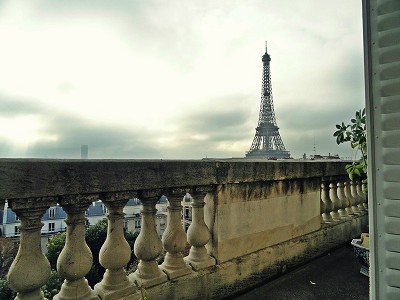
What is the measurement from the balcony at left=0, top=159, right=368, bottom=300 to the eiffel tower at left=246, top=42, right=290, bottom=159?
50.6m

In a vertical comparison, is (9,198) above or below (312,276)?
above

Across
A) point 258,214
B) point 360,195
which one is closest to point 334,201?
point 360,195

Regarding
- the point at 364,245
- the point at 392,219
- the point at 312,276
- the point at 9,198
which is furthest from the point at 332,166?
the point at 9,198

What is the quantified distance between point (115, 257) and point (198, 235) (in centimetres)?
70

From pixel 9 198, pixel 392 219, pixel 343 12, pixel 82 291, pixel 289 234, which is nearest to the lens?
pixel 9 198

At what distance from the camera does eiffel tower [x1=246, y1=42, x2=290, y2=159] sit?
52844mm

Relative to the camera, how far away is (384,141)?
57.7 inches

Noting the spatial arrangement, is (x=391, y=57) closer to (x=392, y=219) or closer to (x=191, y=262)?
(x=392, y=219)

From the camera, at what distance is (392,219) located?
1430 millimetres

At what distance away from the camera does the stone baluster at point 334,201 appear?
11.7 feet

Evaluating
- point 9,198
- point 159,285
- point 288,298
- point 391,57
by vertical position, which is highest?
point 391,57

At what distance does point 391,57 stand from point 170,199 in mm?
1652

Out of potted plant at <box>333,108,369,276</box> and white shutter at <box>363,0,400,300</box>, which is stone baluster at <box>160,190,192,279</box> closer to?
white shutter at <box>363,0,400,300</box>

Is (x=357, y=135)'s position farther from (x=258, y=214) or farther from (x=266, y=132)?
(x=266, y=132)
